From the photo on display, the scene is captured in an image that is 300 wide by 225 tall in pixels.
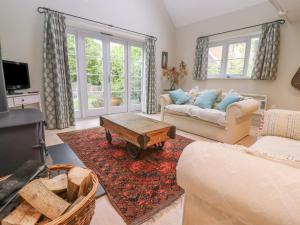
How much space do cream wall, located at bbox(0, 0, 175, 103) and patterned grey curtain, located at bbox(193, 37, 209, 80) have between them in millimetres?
1514

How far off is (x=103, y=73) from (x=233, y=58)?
10.4ft

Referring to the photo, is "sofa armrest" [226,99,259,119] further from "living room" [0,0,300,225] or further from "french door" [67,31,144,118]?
"french door" [67,31,144,118]

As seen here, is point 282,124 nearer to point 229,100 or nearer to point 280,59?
point 229,100

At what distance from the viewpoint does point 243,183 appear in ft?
1.79

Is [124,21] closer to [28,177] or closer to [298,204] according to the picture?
[28,177]

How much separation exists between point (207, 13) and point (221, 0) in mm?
455

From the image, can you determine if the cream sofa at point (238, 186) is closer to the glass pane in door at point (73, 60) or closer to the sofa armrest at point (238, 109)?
the sofa armrest at point (238, 109)

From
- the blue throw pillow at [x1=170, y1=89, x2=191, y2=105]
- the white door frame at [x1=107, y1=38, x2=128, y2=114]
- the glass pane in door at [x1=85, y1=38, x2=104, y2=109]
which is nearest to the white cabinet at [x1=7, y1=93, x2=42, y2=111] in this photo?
the glass pane in door at [x1=85, y1=38, x2=104, y2=109]

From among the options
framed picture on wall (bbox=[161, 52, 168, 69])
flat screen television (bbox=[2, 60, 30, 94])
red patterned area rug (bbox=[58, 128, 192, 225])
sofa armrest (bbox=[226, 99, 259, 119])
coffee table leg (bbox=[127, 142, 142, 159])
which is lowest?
red patterned area rug (bbox=[58, 128, 192, 225])

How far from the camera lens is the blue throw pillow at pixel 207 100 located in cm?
319

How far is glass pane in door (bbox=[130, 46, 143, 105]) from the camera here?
4594mm

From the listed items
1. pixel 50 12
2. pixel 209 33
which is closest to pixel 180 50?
pixel 209 33

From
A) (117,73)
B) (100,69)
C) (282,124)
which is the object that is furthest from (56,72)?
(282,124)

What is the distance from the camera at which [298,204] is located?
0.45 metres
